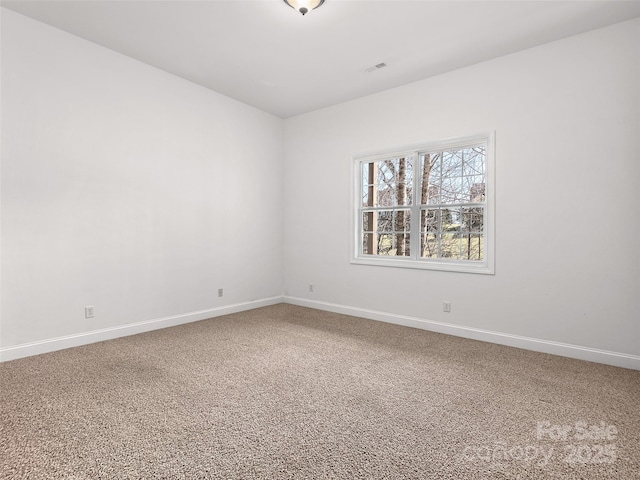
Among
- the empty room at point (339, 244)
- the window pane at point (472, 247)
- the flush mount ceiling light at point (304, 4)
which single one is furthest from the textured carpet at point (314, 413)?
the flush mount ceiling light at point (304, 4)

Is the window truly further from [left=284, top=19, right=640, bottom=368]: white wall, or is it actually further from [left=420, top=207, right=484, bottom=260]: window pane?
[left=284, top=19, right=640, bottom=368]: white wall

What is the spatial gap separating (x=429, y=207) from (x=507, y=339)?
64.0 inches

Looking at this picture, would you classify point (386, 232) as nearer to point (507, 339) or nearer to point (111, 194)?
point (507, 339)

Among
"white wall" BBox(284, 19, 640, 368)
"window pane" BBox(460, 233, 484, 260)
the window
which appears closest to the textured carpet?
"white wall" BBox(284, 19, 640, 368)

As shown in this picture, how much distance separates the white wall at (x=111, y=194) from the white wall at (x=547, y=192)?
6.59 ft

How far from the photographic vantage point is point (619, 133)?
2.89m

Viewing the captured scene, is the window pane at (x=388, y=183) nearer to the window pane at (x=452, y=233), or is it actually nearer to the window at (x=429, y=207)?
the window at (x=429, y=207)

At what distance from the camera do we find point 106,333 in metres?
3.46

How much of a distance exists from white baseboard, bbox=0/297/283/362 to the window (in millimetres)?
1998

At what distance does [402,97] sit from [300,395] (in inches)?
140

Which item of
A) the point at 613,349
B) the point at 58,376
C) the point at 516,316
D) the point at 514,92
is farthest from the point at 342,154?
the point at 58,376

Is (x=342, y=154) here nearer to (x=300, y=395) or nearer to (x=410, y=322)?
(x=410, y=322)

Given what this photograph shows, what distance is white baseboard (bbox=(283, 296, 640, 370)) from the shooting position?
2902 millimetres

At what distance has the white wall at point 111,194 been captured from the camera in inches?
116
